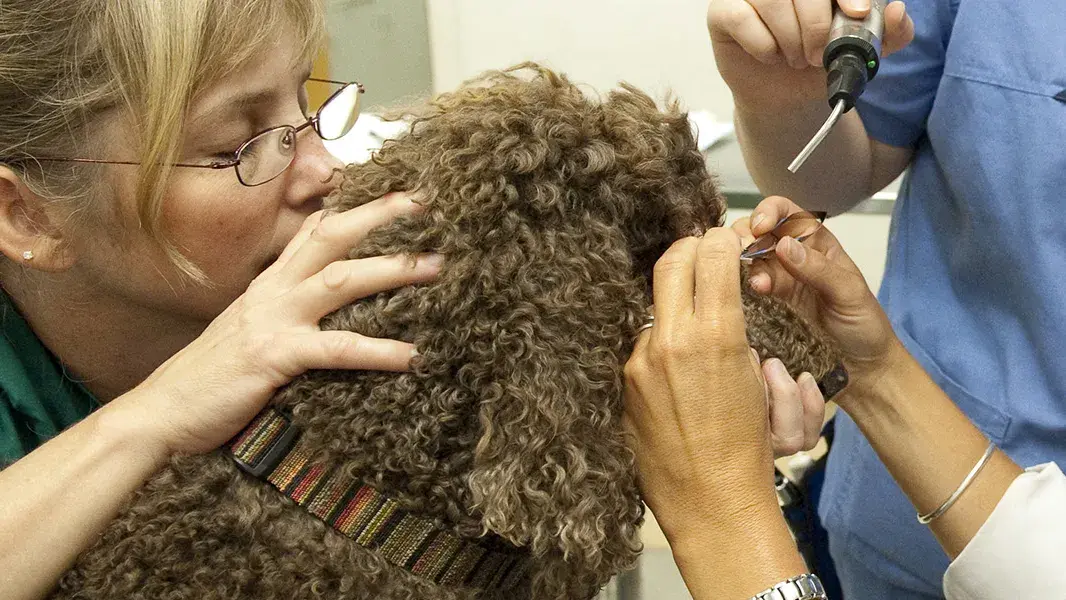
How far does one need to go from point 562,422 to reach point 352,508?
22 centimetres

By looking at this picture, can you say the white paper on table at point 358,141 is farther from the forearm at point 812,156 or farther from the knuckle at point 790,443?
the knuckle at point 790,443

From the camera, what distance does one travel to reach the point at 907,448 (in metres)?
1.25

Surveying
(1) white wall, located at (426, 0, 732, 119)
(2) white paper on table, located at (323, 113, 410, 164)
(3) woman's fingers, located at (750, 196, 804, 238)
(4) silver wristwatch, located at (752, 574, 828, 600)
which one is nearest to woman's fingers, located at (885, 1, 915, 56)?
(3) woman's fingers, located at (750, 196, 804, 238)

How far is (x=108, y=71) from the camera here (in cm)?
105

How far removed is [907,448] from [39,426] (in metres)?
1.14

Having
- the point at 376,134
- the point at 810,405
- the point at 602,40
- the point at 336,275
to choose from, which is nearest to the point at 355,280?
the point at 336,275

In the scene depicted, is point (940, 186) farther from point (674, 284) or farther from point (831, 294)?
point (674, 284)

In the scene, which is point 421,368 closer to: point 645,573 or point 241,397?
point 241,397

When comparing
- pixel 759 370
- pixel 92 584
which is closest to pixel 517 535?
pixel 759 370

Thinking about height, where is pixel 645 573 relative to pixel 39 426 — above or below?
below

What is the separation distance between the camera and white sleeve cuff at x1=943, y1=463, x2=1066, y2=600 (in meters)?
1.09

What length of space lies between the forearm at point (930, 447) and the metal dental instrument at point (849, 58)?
39cm

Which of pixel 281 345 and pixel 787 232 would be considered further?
pixel 787 232

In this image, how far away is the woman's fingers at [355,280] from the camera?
3.01ft
